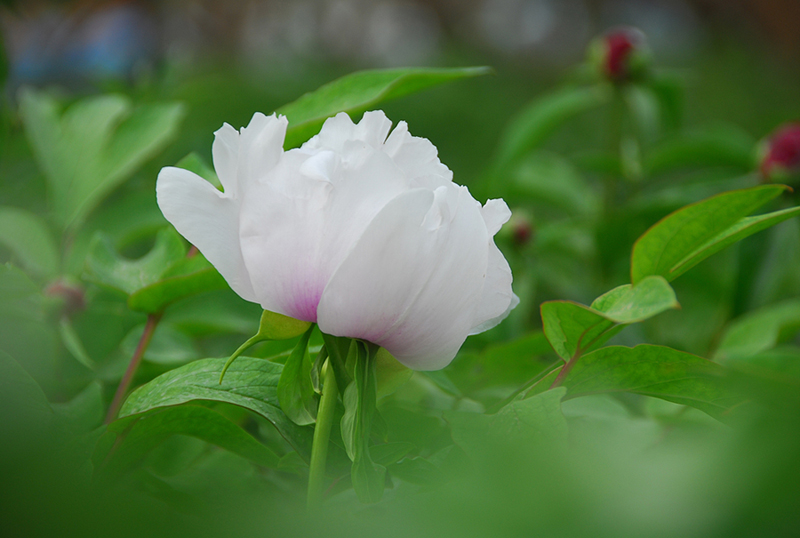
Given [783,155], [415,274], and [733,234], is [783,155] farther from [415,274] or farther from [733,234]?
[415,274]

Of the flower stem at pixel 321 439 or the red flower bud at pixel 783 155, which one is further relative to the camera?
the red flower bud at pixel 783 155

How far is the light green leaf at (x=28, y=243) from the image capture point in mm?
488

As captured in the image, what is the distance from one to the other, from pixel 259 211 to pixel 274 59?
149 inches

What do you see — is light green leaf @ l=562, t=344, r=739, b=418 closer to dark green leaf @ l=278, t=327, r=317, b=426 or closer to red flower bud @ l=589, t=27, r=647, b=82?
dark green leaf @ l=278, t=327, r=317, b=426

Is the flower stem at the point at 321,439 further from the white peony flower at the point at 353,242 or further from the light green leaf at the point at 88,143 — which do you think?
the light green leaf at the point at 88,143

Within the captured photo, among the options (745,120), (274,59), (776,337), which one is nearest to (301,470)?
(776,337)

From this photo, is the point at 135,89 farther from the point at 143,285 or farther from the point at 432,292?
the point at 432,292

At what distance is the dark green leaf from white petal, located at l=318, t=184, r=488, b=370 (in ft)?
0.08

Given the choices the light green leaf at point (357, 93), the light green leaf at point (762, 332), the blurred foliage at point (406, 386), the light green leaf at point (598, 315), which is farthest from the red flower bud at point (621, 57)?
the light green leaf at point (598, 315)

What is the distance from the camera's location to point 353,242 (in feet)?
0.70

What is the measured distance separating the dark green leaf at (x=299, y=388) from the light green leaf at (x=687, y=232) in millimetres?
137

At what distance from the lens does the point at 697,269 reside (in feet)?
2.32

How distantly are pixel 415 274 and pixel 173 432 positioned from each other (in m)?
0.13

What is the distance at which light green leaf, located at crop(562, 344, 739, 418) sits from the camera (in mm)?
251
